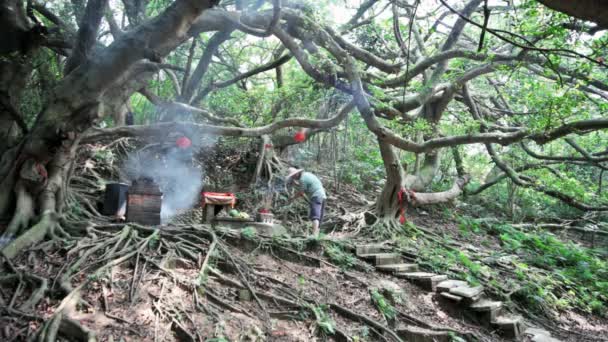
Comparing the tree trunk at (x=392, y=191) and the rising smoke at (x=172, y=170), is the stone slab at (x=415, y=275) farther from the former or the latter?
the rising smoke at (x=172, y=170)

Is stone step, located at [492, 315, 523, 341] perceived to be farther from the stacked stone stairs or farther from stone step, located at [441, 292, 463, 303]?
stone step, located at [441, 292, 463, 303]

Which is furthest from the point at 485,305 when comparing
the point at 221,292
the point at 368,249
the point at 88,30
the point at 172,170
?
the point at 172,170

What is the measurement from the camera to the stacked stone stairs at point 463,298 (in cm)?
568

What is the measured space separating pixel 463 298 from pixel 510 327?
0.70 m

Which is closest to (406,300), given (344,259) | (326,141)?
(344,259)

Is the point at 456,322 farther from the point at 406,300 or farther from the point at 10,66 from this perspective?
the point at 10,66

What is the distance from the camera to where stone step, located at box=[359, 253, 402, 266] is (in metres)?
7.15

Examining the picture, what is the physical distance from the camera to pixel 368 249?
7.60 metres

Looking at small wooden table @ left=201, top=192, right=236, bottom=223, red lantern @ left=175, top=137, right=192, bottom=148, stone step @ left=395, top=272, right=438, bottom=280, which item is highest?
red lantern @ left=175, top=137, right=192, bottom=148

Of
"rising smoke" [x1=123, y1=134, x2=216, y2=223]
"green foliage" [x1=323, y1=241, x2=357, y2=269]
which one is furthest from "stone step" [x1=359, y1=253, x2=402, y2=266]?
"rising smoke" [x1=123, y1=134, x2=216, y2=223]

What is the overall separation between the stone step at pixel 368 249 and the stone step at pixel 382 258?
163 mm

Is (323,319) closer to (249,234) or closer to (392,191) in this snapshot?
(249,234)

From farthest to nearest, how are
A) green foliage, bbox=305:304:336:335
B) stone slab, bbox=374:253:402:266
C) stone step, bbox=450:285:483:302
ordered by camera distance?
stone slab, bbox=374:253:402:266, stone step, bbox=450:285:483:302, green foliage, bbox=305:304:336:335

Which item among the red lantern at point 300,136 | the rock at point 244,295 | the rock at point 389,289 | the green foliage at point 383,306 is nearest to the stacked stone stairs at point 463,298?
the green foliage at point 383,306
